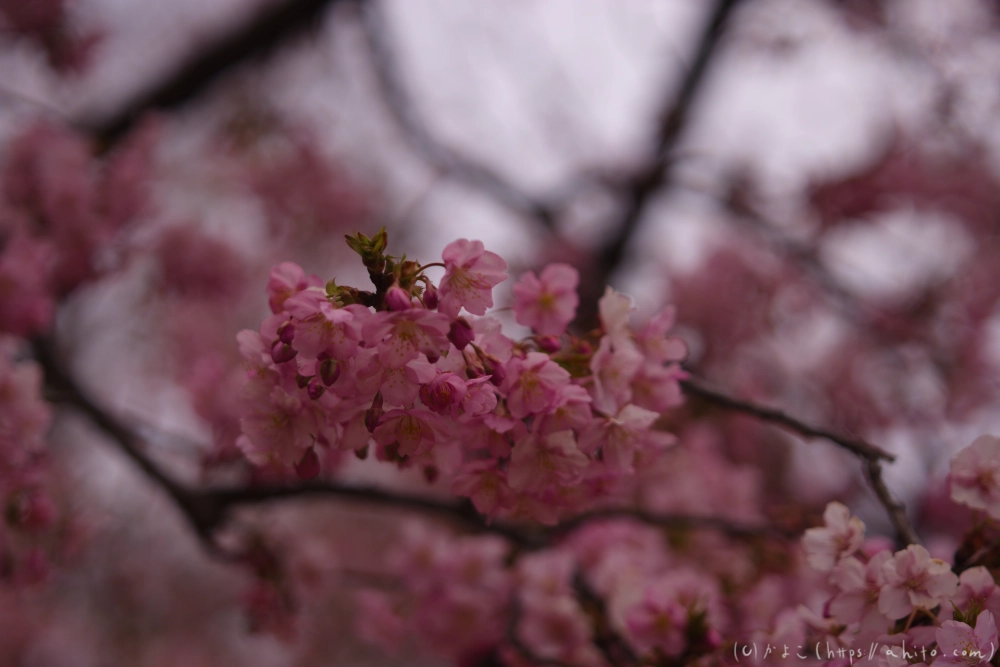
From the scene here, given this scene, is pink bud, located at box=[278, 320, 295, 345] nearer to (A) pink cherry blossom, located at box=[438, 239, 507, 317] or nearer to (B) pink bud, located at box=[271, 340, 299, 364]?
(B) pink bud, located at box=[271, 340, 299, 364]

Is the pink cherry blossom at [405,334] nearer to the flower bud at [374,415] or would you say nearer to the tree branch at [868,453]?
the flower bud at [374,415]

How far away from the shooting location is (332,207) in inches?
148

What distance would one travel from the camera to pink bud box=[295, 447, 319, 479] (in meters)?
0.84

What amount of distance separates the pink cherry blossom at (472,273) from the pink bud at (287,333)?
187mm

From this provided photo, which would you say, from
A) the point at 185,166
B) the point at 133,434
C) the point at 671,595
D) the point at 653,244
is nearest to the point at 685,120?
the point at 653,244

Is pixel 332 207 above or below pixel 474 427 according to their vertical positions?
above

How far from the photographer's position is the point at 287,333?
668 millimetres

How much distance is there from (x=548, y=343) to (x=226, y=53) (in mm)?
3467

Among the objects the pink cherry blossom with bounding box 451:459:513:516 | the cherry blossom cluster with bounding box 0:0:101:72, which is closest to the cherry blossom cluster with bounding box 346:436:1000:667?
the pink cherry blossom with bounding box 451:459:513:516

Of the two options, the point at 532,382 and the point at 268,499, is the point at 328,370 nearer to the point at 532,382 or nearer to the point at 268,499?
the point at 532,382

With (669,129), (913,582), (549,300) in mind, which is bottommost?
(913,582)

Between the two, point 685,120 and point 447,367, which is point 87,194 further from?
point 685,120

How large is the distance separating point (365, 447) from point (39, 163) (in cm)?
213

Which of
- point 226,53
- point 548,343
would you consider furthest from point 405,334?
point 226,53
